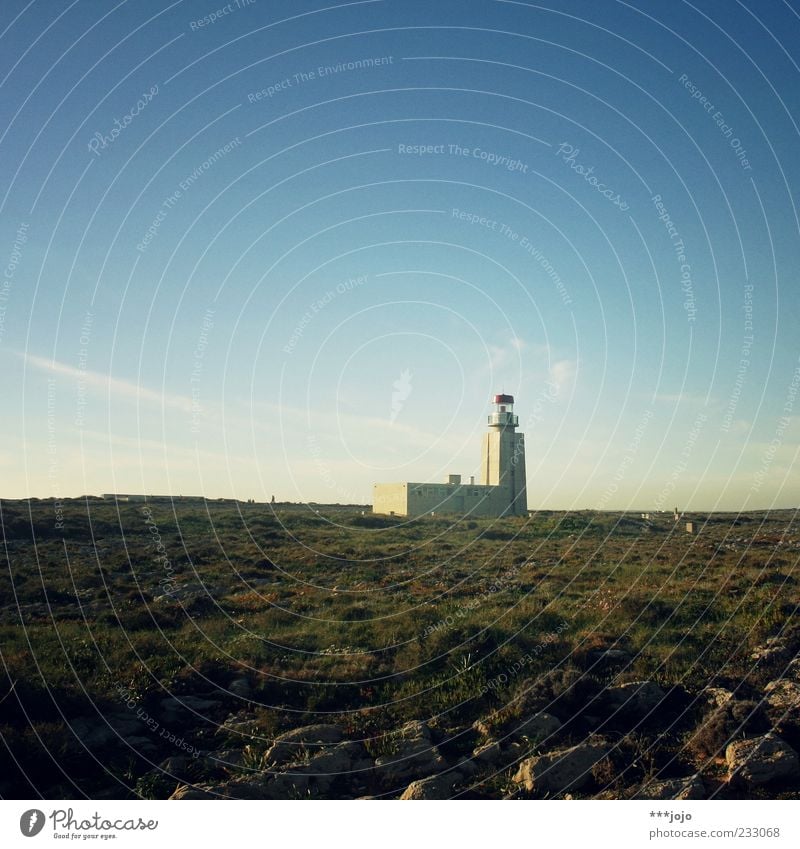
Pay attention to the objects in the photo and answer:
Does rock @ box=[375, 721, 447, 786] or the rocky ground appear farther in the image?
rock @ box=[375, 721, 447, 786]

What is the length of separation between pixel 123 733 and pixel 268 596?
9.72 metres

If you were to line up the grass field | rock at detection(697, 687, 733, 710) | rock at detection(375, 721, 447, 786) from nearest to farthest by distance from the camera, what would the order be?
1. rock at detection(375, 721, 447, 786)
2. the grass field
3. rock at detection(697, 687, 733, 710)

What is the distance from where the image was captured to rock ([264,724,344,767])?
986cm

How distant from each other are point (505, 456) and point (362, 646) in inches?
1746

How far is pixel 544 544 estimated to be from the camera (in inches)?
1305

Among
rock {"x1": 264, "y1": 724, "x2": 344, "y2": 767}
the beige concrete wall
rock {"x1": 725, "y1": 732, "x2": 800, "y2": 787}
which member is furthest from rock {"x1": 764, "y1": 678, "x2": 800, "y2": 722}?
the beige concrete wall

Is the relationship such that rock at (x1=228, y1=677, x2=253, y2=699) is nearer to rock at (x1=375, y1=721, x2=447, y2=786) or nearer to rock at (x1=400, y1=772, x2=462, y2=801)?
rock at (x1=375, y1=721, x2=447, y2=786)

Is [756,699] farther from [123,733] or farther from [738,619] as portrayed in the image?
[123,733]

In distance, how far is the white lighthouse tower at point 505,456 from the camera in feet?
190

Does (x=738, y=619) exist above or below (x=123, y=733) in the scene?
above

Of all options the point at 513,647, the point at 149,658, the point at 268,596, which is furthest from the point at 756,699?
the point at 268,596

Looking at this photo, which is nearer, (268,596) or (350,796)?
(350,796)

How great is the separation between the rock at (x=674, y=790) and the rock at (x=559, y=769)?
75 cm

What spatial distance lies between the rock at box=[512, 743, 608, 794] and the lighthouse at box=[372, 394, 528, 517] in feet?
146
